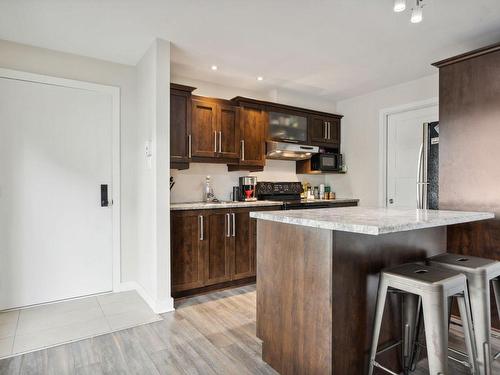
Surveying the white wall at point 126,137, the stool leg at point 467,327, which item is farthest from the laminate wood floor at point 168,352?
the white wall at point 126,137

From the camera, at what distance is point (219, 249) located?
3.27 m

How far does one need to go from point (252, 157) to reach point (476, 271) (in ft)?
8.82

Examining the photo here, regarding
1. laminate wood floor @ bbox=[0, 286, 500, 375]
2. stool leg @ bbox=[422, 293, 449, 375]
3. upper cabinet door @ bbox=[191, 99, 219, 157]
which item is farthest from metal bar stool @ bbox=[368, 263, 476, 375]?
upper cabinet door @ bbox=[191, 99, 219, 157]

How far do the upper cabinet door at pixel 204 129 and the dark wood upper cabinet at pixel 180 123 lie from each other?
126mm

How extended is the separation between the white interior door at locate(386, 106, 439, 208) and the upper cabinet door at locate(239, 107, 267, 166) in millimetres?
1835

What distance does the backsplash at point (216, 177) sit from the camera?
3.66 m

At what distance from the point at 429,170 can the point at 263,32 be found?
2032 mm

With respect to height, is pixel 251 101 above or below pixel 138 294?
above

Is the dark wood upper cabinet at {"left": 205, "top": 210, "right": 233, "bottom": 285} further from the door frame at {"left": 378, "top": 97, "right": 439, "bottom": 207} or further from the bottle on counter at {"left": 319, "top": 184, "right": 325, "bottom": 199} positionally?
the door frame at {"left": 378, "top": 97, "right": 439, "bottom": 207}

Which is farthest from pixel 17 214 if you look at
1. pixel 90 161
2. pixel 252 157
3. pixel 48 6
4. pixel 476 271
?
pixel 476 271

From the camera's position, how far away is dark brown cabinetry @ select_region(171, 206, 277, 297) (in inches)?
119

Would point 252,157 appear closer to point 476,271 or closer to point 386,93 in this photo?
point 386,93

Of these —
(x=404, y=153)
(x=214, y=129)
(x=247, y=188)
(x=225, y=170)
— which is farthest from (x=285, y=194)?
(x=404, y=153)

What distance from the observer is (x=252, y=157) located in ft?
12.8
